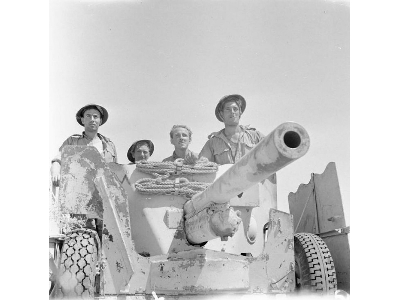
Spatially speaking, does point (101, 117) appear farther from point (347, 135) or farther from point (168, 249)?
point (347, 135)

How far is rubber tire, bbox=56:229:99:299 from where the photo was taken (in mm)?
4734

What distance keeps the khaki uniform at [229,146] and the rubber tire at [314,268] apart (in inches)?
60.2

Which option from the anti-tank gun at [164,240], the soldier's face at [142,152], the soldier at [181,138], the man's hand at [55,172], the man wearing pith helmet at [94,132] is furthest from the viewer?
the soldier's face at [142,152]

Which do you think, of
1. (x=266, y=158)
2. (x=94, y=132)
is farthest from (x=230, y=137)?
(x=266, y=158)

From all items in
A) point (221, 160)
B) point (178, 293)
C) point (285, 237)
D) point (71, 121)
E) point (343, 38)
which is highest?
point (343, 38)

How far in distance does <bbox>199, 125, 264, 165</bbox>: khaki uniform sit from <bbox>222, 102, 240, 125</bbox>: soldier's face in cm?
13

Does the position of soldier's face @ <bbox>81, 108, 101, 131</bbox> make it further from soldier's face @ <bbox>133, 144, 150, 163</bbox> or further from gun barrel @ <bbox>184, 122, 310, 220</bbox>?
gun barrel @ <bbox>184, 122, 310, 220</bbox>

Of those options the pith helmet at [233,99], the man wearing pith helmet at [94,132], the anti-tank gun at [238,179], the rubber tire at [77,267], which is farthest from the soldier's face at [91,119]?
the anti-tank gun at [238,179]

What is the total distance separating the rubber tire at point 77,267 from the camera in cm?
473

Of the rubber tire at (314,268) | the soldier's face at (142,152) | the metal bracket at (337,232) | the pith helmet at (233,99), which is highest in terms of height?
the pith helmet at (233,99)

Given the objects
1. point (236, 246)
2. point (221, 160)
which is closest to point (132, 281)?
point (236, 246)

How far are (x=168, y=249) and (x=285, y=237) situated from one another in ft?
3.38

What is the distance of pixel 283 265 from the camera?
500 cm

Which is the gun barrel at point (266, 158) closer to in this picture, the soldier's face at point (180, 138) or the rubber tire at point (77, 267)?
the rubber tire at point (77, 267)
